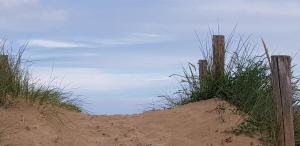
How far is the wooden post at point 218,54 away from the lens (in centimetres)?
1129

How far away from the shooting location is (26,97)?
9750mm

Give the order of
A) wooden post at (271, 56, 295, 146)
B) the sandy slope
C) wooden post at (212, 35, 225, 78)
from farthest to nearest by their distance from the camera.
Answer: wooden post at (212, 35, 225, 78) → the sandy slope → wooden post at (271, 56, 295, 146)

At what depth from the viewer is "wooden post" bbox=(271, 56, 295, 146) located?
856cm

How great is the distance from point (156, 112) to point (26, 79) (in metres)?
2.82

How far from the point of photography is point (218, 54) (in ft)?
37.1

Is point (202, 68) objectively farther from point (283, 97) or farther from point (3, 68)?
point (3, 68)

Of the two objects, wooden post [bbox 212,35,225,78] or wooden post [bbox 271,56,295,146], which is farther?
wooden post [bbox 212,35,225,78]

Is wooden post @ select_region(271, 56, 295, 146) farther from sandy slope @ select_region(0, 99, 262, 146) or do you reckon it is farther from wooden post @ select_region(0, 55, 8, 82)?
wooden post @ select_region(0, 55, 8, 82)

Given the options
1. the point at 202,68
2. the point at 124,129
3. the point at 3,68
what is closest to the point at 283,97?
the point at 124,129

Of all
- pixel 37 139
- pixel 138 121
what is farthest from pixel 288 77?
pixel 37 139

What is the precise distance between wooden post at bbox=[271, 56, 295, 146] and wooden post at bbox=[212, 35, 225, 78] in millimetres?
2678

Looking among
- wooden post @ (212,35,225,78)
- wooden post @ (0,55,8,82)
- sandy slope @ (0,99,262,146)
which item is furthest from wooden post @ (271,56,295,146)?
wooden post @ (0,55,8,82)

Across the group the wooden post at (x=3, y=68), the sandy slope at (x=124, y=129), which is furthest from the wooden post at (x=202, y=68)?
the wooden post at (x=3, y=68)

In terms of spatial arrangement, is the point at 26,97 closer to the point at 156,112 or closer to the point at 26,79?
the point at 26,79
